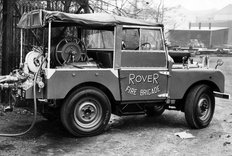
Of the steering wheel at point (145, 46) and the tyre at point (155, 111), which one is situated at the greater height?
the steering wheel at point (145, 46)

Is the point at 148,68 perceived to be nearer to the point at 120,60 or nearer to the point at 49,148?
the point at 120,60

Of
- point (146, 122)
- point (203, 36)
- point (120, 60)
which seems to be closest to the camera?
point (120, 60)

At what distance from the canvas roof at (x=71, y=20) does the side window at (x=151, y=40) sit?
0.16 meters

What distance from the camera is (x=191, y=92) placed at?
8.13 metres

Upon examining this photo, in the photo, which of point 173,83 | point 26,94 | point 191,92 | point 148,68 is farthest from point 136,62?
point 26,94

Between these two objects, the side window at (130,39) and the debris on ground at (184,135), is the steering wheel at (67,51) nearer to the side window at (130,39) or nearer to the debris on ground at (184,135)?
the side window at (130,39)

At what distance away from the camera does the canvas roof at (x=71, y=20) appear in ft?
21.2

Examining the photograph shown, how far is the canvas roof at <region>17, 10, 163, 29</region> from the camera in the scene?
647 centimetres

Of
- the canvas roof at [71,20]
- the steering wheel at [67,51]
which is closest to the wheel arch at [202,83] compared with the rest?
the canvas roof at [71,20]

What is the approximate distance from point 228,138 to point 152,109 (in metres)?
2.51

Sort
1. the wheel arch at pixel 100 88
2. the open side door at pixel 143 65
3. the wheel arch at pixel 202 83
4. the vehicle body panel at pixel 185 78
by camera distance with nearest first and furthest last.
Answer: the wheel arch at pixel 100 88, the open side door at pixel 143 65, the vehicle body panel at pixel 185 78, the wheel arch at pixel 202 83

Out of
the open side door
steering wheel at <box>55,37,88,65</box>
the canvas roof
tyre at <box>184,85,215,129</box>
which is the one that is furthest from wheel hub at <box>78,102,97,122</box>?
tyre at <box>184,85,215,129</box>

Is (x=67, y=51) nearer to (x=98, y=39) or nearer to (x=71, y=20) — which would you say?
(x=71, y=20)

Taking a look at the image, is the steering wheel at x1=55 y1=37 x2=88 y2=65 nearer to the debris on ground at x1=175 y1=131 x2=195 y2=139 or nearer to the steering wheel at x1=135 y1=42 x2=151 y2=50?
the steering wheel at x1=135 y1=42 x2=151 y2=50
